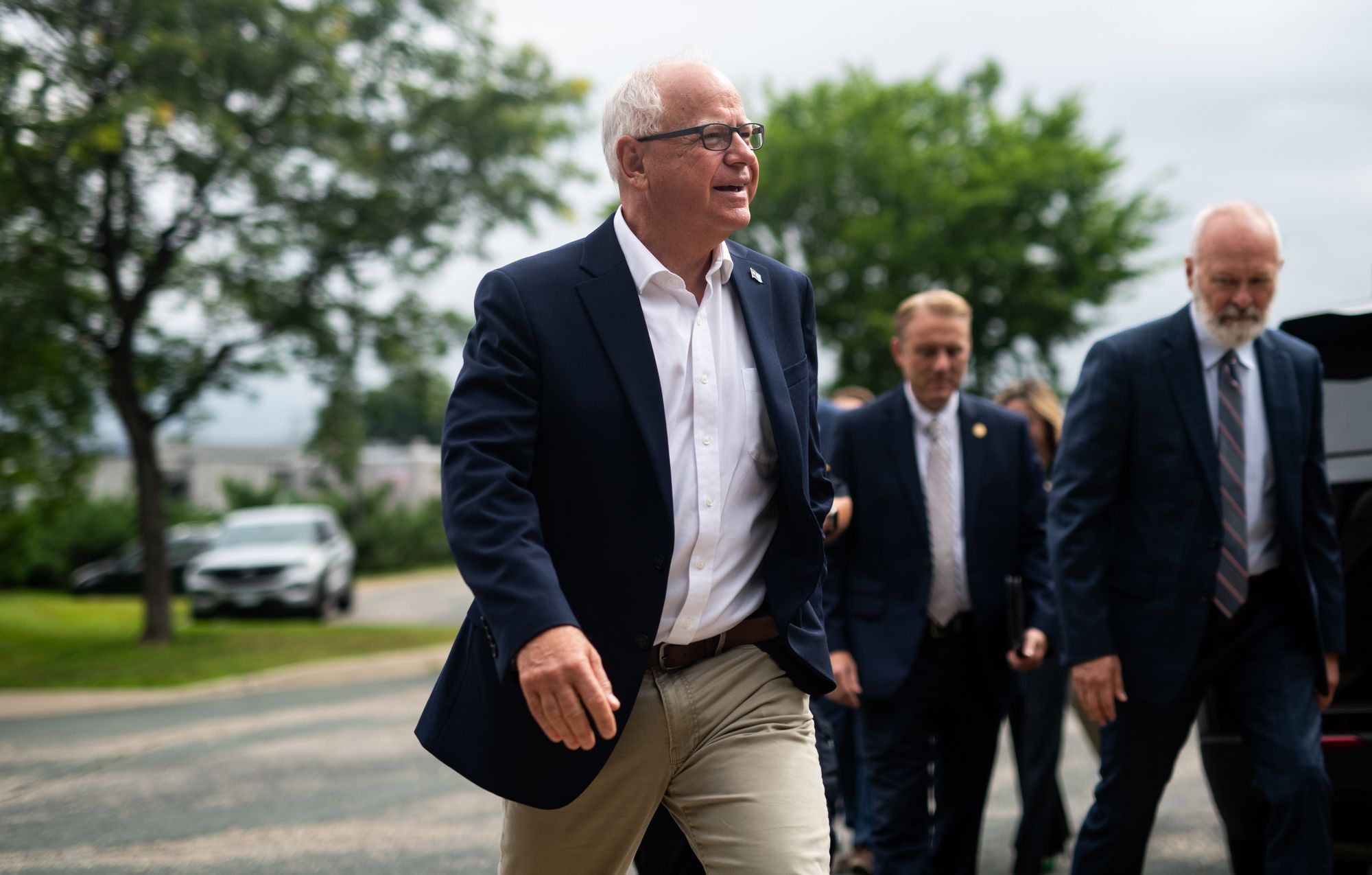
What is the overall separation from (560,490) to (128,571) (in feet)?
102

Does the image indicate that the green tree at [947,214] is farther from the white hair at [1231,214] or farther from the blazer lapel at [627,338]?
the blazer lapel at [627,338]

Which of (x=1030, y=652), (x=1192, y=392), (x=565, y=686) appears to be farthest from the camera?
(x=1030, y=652)

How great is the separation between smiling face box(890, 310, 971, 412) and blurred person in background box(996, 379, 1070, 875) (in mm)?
409

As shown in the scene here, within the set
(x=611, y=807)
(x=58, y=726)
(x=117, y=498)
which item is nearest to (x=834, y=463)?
(x=611, y=807)

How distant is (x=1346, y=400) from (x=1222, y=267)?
0.74 meters

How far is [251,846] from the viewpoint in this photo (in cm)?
608

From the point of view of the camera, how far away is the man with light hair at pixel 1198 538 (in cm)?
374

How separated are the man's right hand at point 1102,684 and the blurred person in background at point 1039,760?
4.21ft

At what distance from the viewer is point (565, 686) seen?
7.25 ft

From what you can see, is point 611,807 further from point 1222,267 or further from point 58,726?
point 58,726

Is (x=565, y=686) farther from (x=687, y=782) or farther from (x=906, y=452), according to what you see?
(x=906, y=452)

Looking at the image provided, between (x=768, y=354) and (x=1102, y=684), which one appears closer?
(x=768, y=354)

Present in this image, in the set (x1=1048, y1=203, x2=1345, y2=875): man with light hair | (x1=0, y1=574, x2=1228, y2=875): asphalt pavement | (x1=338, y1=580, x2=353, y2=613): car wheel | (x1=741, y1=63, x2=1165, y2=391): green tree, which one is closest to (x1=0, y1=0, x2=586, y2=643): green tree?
(x1=0, y1=574, x2=1228, y2=875): asphalt pavement

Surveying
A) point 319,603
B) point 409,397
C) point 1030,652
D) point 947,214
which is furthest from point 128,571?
point 1030,652
